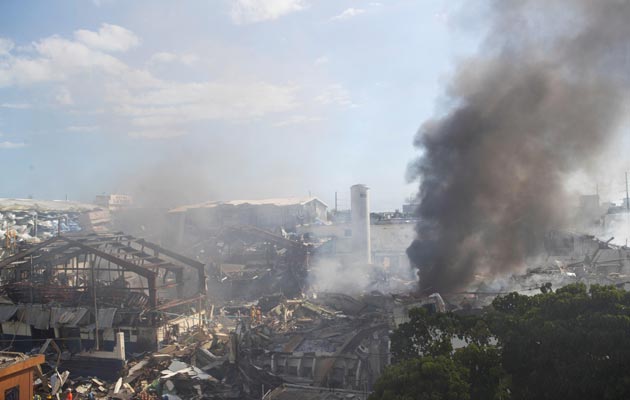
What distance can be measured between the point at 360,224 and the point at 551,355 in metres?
27.7

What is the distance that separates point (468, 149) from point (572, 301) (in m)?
20.4

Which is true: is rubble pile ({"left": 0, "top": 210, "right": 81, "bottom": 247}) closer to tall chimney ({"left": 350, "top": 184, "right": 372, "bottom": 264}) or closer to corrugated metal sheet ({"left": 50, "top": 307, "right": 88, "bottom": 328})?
corrugated metal sheet ({"left": 50, "top": 307, "right": 88, "bottom": 328})

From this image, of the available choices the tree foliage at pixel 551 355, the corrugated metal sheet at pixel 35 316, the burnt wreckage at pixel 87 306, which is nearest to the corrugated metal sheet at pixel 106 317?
the burnt wreckage at pixel 87 306

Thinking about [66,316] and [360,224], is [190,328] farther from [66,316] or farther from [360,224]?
[360,224]

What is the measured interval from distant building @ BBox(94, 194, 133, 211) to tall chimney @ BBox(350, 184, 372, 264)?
101 feet

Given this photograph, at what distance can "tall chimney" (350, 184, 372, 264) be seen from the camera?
35.8 meters

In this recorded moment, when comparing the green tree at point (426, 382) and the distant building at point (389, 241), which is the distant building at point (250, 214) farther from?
the green tree at point (426, 382)

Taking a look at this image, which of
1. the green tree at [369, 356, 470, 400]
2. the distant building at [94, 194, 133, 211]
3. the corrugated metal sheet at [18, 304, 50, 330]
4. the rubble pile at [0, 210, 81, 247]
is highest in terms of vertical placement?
the distant building at [94, 194, 133, 211]

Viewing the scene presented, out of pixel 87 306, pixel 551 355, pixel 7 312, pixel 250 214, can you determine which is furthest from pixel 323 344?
pixel 250 214

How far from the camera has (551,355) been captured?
881cm

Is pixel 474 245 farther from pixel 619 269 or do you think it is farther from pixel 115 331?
pixel 115 331

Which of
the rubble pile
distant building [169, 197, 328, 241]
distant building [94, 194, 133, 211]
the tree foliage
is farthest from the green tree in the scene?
distant building [94, 194, 133, 211]

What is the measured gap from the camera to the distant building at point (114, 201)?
5759 centimetres

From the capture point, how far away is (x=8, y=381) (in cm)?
1305
